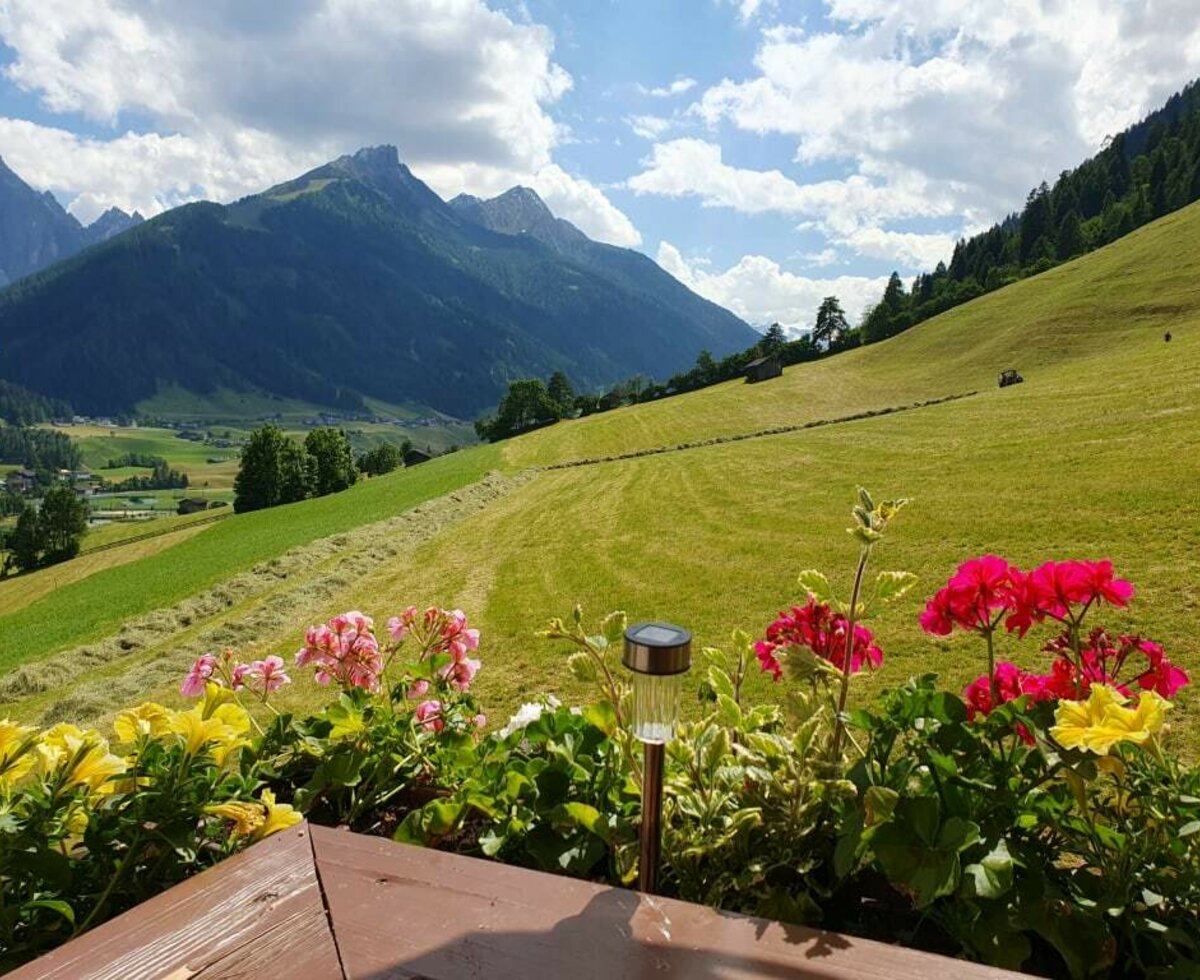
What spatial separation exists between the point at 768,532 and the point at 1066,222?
77665mm

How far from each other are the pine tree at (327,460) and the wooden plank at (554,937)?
192 ft

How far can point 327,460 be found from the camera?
5759cm

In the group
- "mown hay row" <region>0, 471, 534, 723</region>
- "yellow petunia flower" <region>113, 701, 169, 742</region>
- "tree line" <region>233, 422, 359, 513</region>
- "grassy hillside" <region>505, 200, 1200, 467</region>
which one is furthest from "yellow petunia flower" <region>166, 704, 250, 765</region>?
"tree line" <region>233, 422, 359, 513</region>

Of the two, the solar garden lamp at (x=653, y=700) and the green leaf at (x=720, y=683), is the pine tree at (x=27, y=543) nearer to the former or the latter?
the green leaf at (x=720, y=683)

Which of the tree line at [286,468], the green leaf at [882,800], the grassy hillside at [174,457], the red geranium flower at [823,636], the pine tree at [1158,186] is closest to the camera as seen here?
the green leaf at [882,800]

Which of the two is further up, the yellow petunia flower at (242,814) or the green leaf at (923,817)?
the green leaf at (923,817)

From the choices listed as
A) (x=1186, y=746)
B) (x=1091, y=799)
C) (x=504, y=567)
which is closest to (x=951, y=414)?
(x=504, y=567)

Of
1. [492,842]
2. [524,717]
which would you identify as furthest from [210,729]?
[524,717]

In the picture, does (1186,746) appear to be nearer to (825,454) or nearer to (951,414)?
(825,454)

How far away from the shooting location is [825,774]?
1.66m

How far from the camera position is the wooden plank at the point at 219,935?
4.02 ft

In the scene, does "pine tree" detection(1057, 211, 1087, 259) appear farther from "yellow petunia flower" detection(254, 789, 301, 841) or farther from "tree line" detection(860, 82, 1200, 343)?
"yellow petunia flower" detection(254, 789, 301, 841)

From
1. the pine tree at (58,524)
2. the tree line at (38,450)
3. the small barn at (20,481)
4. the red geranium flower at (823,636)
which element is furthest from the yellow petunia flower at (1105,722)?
the tree line at (38,450)

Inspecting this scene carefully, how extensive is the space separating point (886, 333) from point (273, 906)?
71.8 metres
